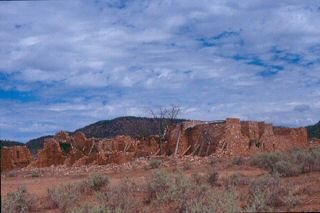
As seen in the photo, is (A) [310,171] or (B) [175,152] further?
(B) [175,152]

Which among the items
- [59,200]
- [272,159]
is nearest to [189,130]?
[272,159]

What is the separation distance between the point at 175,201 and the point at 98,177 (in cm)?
468

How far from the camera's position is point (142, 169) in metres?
27.1

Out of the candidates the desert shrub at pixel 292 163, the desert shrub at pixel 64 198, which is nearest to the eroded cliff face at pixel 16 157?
the desert shrub at pixel 292 163

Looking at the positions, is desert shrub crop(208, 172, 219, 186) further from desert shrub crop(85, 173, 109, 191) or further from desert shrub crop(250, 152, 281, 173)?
desert shrub crop(250, 152, 281, 173)

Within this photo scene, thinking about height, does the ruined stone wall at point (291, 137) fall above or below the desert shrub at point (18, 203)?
above

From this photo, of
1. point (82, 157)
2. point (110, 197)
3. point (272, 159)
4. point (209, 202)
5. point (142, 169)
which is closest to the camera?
point (209, 202)

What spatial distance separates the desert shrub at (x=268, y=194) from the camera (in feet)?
32.1

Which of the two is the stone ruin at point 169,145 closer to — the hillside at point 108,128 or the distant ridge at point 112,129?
the distant ridge at point 112,129

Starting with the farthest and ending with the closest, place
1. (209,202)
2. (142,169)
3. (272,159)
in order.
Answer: (142,169) < (272,159) < (209,202)

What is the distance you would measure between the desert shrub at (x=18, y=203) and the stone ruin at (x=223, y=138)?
2252 cm

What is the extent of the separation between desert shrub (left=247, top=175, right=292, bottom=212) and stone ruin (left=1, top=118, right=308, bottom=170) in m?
20.5

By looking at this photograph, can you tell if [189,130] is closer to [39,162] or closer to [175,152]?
[175,152]

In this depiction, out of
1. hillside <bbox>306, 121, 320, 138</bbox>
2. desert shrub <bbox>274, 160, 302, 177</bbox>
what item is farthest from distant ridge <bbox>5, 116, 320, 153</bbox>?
desert shrub <bbox>274, 160, 302, 177</bbox>
